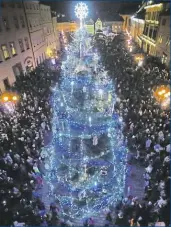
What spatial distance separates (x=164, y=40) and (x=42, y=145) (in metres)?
21.5

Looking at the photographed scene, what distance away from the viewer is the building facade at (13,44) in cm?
2328

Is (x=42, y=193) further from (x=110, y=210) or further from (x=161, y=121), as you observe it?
(x=161, y=121)

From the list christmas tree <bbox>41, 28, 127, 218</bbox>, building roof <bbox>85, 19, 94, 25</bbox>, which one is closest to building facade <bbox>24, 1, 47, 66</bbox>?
christmas tree <bbox>41, 28, 127, 218</bbox>

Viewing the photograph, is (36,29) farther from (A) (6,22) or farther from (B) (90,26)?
(B) (90,26)

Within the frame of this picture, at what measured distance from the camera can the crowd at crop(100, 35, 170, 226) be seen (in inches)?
382

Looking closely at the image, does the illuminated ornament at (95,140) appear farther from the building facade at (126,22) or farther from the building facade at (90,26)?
the building facade at (90,26)

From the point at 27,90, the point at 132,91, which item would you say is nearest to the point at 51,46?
the point at 27,90

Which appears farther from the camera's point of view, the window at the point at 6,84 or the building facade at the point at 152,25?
the building facade at the point at 152,25

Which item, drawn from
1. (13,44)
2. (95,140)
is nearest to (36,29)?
(13,44)

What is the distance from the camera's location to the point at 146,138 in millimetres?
13523

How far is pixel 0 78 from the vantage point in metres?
22.6

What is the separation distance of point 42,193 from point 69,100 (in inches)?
418

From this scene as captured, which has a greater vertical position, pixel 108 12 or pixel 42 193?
pixel 108 12

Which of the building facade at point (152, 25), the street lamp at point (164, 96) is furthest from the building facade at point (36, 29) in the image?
the street lamp at point (164, 96)
